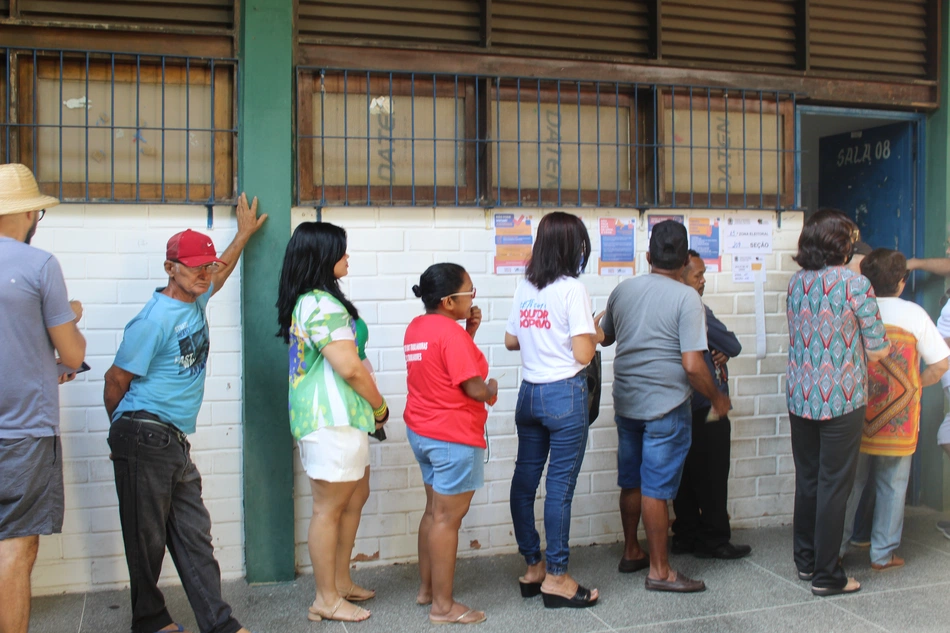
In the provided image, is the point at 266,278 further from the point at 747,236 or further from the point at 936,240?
the point at 936,240

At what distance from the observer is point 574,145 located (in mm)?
4895

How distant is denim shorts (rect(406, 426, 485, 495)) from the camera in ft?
11.9

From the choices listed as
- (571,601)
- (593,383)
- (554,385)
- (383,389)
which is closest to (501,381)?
(383,389)

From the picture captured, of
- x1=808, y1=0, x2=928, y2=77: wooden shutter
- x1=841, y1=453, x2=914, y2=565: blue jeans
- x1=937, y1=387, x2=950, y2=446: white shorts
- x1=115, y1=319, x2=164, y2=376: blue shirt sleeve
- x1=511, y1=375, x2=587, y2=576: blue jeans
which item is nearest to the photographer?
x1=115, y1=319, x2=164, y2=376: blue shirt sleeve

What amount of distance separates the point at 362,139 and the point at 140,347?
174 centimetres

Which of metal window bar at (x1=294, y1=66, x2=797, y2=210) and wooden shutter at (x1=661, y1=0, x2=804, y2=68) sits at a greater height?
wooden shutter at (x1=661, y1=0, x2=804, y2=68)

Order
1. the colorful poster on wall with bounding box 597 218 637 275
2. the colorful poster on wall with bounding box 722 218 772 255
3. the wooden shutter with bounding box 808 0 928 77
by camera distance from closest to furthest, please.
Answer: the colorful poster on wall with bounding box 597 218 637 275
the colorful poster on wall with bounding box 722 218 772 255
the wooden shutter with bounding box 808 0 928 77

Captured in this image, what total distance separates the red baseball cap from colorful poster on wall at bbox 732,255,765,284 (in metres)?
2.98

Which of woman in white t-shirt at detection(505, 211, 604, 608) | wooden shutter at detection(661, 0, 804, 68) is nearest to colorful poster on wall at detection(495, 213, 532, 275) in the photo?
woman in white t-shirt at detection(505, 211, 604, 608)

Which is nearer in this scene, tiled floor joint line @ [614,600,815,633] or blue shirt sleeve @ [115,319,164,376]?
blue shirt sleeve @ [115,319,164,376]

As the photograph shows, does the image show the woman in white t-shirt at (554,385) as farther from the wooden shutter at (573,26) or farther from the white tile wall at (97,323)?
the white tile wall at (97,323)

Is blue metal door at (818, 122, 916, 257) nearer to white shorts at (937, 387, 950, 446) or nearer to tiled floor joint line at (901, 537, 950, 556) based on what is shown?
white shorts at (937, 387, 950, 446)

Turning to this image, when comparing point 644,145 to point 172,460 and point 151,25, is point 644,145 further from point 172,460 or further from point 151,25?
point 172,460

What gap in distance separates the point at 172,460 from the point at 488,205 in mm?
2069
